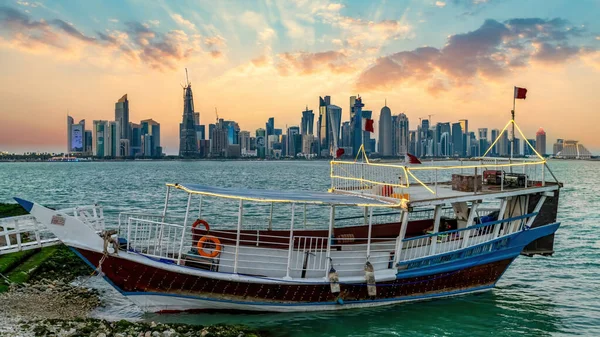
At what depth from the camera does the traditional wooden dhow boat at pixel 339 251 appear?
12148 millimetres

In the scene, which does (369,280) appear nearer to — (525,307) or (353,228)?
(353,228)

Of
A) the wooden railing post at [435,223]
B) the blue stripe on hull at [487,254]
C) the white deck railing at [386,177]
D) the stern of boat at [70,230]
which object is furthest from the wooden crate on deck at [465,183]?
the stern of boat at [70,230]

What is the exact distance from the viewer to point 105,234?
467 inches

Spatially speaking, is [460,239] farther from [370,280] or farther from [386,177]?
[370,280]

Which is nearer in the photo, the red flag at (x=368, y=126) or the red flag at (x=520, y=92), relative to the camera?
the red flag at (x=368, y=126)

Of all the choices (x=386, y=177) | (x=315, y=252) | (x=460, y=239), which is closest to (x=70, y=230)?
(x=315, y=252)

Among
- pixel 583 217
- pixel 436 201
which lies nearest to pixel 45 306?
pixel 436 201

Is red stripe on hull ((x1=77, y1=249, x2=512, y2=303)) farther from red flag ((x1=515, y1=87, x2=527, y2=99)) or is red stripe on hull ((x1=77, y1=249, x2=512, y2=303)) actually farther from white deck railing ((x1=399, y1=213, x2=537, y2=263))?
red flag ((x1=515, y1=87, x2=527, y2=99))

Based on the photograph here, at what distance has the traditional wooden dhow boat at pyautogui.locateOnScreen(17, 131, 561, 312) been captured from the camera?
12148 mm

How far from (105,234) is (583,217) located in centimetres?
3792

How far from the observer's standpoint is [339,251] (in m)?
13.8

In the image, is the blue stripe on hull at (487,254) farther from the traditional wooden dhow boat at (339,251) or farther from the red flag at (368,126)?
the red flag at (368,126)

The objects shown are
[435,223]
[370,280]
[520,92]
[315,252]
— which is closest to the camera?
[370,280]

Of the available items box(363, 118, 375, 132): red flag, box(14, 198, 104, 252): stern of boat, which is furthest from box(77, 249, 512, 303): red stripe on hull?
box(363, 118, 375, 132): red flag
